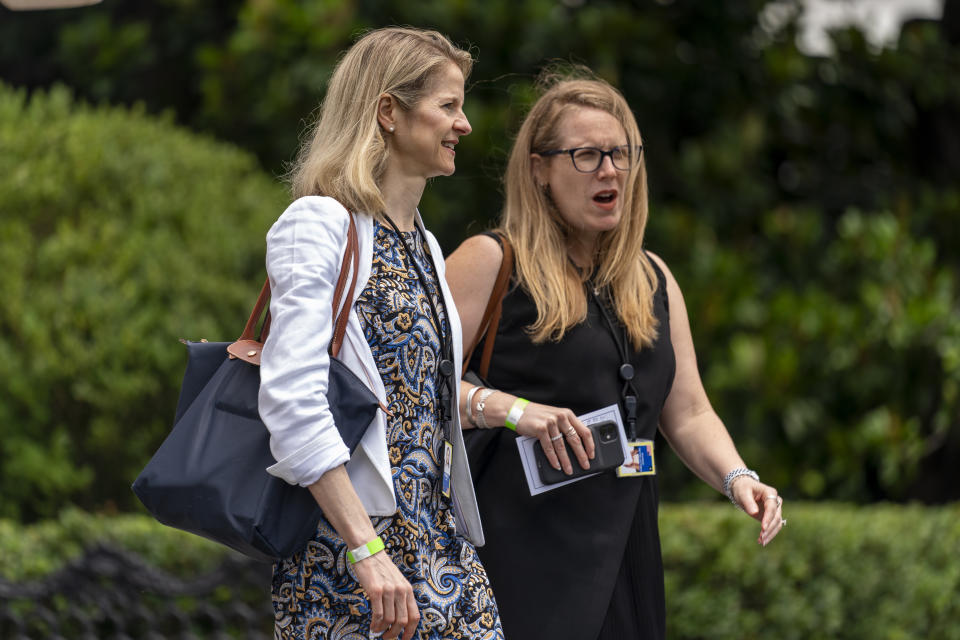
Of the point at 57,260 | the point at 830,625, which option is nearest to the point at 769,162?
the point at 830,625

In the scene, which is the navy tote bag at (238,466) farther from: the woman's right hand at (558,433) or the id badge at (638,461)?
the id badge at (638,461)

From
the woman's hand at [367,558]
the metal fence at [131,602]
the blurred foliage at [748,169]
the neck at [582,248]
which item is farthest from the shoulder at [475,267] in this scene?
the blurred foliage at [748,169]

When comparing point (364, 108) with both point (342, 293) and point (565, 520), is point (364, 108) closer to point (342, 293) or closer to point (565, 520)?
point (342, 293)

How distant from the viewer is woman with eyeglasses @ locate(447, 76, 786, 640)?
293cm

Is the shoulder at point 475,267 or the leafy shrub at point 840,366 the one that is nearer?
the shoulder at point 475,267

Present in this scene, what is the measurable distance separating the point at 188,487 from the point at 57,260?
3.83 m

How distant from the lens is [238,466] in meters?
2.16

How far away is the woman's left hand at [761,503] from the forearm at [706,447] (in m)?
0.09

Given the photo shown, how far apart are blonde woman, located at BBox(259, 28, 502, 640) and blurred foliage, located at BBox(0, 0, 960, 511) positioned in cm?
335

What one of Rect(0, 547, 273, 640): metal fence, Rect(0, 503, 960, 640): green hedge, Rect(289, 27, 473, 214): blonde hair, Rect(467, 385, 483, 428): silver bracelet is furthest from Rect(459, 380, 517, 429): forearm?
Rect(0, 503, 960, 640): green hedge

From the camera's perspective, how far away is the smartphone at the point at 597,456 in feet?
9.37

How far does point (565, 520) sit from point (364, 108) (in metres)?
1.08

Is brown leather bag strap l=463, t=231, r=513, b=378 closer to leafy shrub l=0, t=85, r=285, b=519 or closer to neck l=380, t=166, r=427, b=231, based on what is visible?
neck l=380, t=166, r=427, b=231

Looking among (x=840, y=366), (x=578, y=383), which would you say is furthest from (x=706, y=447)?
(x=840, y=366)
